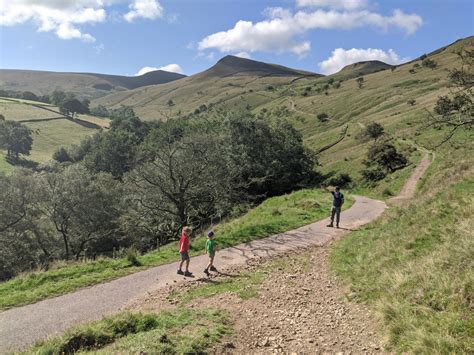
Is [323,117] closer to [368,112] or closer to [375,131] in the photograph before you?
[368,112]

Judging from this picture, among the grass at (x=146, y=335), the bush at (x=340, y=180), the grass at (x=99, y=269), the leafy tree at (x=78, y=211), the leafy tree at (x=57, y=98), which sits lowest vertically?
the leafy tree at (x=78, y=211)

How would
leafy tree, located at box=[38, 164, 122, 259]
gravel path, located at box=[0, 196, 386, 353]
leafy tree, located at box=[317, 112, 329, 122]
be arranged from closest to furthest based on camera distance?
gravel path, located at box=[0, 196, 386, 353] → leafy tree, located at box=[38, 164, 122, 259] → leafy tree, located at box=[317, 112, 329, 122]

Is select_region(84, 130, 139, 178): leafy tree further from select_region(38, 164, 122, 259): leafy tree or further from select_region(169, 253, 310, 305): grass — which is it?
select_region(169, 253, 310, 305): grass

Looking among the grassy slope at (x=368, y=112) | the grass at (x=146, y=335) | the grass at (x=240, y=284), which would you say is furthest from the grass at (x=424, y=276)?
the grassy slope at (x=368, y=112)

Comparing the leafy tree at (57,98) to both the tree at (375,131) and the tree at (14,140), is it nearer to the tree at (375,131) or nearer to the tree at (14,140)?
the tree at (14,140)

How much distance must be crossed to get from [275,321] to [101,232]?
118ft

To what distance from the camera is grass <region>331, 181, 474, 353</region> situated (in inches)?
240

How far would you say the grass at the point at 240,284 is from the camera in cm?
1070

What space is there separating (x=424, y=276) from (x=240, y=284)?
575cm

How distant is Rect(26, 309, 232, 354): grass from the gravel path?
1437mm

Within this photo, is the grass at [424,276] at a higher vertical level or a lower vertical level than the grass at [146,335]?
higher

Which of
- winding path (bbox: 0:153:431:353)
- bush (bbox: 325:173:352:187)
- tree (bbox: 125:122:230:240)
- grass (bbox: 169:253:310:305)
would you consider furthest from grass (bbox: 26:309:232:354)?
bush (bbox: 325:173:352:187)

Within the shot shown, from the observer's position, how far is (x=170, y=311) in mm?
9508

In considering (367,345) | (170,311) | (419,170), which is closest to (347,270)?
(367,345)
